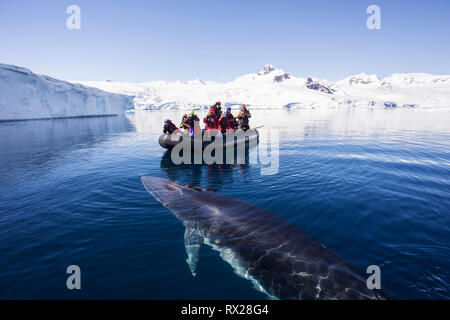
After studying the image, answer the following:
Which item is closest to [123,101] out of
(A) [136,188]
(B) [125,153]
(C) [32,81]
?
(C) [32,81]

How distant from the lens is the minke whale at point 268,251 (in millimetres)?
3738

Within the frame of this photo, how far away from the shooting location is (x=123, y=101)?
7656 cm

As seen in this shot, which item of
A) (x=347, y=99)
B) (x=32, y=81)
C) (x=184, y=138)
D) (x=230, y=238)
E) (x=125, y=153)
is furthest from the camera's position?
(x=347, y=99)

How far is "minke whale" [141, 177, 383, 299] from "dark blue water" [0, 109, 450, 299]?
27 centimetres

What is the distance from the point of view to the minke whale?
147 inches

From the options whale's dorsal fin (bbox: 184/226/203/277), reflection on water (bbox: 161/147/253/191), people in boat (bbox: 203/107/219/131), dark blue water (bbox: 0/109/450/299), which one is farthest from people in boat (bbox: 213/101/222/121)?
whale's dorsal fin (bbox: 184/226/203/277)

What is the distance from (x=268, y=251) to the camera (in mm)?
4469

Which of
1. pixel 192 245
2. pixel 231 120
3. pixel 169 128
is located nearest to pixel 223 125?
pixel 231 120

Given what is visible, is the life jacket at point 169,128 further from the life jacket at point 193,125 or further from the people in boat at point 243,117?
the people in boat at point 243,117

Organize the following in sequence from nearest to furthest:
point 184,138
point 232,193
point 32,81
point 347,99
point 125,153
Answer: point 232,193
point 184,138
point 125,153
point 32,81
point 347,99

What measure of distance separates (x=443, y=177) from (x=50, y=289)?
1425 cm

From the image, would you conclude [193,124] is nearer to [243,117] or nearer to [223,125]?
[223,125]

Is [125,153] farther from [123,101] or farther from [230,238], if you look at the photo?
[123,101]

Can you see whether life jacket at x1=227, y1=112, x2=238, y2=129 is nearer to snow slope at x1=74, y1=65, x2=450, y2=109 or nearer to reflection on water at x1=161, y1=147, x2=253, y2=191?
reflection on water at x1=161, y1=147, x2=253, y2=191
